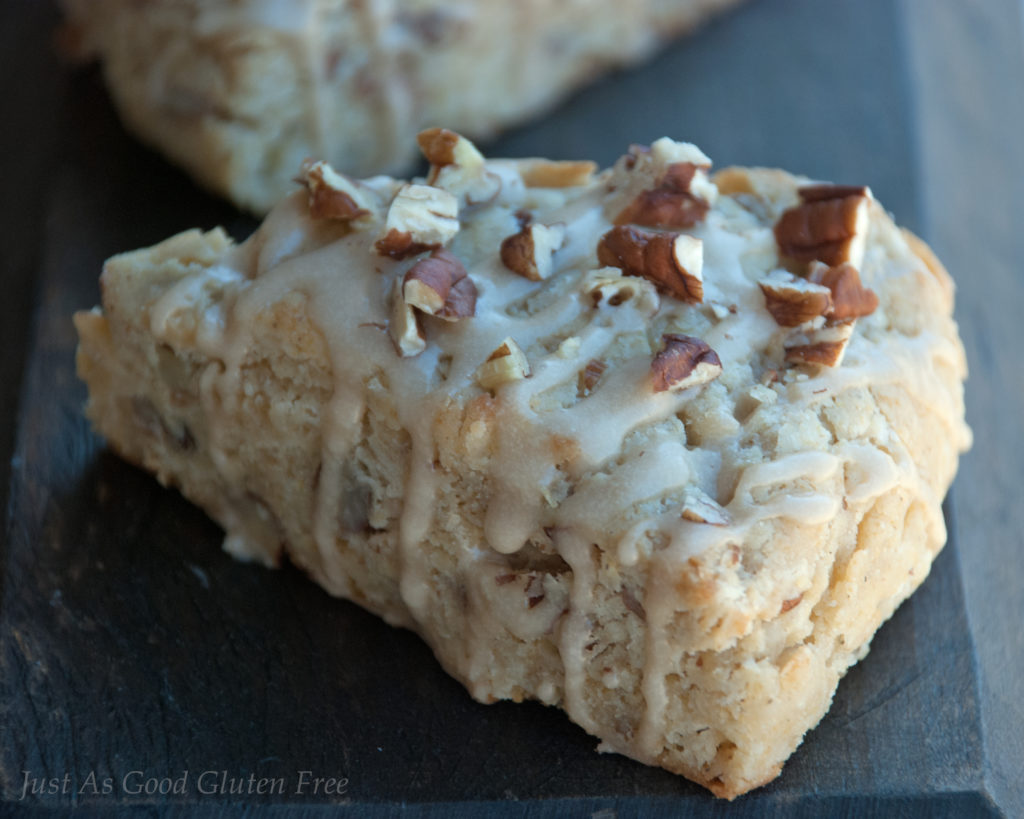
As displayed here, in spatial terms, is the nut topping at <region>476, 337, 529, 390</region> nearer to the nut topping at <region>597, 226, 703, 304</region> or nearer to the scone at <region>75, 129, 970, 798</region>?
the scone at <region>75, 129, 970, 798</region>

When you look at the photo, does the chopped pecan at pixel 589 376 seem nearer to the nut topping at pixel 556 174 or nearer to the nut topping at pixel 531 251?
the nut topping at pixel 531 251

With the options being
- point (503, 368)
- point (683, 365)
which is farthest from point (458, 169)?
point (683, 365)

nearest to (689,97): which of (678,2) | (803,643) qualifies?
(678,2)

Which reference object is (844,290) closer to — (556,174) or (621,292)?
(621,292)

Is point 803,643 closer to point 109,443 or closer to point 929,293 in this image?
point 929,293

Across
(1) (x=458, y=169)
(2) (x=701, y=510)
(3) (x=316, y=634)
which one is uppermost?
(1) (x=458, y=169)

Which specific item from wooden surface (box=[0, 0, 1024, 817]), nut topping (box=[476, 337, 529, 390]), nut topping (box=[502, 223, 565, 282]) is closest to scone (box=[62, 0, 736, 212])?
wooden surface (box=[0, 0, 1024, 817])

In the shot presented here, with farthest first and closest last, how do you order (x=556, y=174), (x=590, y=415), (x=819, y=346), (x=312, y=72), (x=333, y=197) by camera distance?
1. (x=312, y=72)
2. (x=556, y=174)
3. (x=333, y=197)
4. (x=819, y=346)
5. (x=590, y=415)
